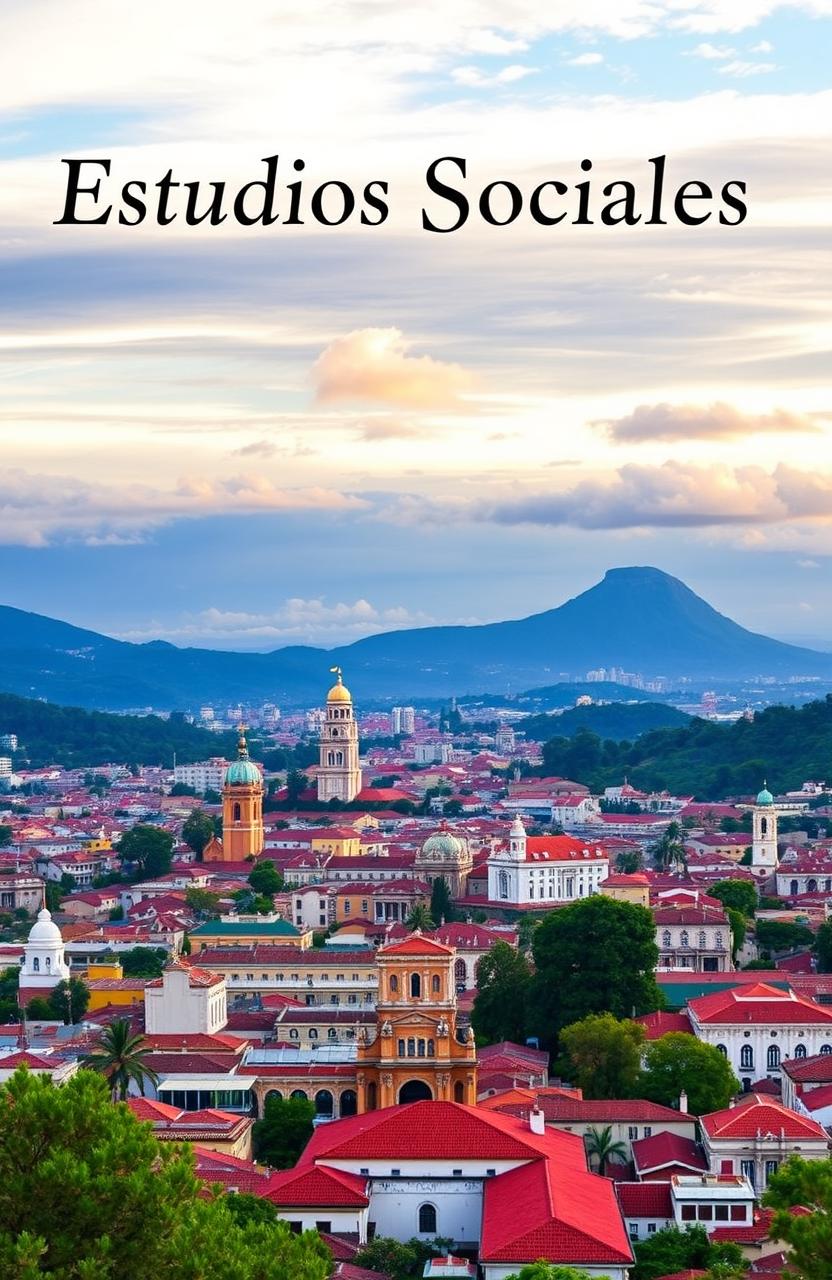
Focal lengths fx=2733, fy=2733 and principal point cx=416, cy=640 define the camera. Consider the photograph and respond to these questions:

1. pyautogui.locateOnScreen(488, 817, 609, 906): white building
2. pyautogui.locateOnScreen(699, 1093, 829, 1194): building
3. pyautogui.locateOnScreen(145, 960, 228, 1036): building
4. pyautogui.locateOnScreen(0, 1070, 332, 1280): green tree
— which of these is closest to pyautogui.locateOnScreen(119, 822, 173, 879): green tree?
pyautogui.locateOnScreen(488, 817, 609, 906): white building

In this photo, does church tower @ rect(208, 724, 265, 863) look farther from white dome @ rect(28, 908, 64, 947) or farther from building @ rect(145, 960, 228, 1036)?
building @ rect(145, 960, 228, 1036)

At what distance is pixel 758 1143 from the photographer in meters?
35.1

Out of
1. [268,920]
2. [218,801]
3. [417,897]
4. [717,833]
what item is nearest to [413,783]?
[218,801]

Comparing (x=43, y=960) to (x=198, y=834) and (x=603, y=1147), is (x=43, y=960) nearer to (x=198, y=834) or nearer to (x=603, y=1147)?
(x=603, y=1147)

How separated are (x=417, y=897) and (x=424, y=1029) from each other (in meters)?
35.3

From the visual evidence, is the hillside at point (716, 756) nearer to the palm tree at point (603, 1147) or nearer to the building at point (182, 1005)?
the building at point (182, 1005)

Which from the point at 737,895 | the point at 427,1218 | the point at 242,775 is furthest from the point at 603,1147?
the point at 242,775

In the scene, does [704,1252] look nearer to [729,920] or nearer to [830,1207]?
[830,1207]

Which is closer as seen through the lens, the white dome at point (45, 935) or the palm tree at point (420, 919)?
the white dome at point (45, 935)

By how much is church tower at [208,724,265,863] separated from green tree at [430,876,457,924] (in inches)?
625

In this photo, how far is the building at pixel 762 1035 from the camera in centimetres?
4459

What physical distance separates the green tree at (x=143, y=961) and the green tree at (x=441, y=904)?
10613 millimetres

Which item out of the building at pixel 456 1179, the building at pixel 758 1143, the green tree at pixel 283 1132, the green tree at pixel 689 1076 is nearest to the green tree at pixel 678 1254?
the building at pixel 456 1179

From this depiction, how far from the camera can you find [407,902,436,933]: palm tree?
63.2 m
